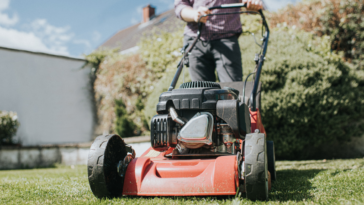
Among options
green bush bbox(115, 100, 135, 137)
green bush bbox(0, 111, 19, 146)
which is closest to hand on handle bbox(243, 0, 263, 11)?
green bush bbox(115, 100, 135, 137)

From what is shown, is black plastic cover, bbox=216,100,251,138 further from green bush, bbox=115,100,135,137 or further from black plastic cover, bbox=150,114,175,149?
green bush, bbox=115,100,135,137

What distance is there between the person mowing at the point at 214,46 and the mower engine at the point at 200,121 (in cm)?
78

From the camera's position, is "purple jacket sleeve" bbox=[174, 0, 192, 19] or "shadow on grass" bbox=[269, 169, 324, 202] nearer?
"shadow on grass" bbox=[269, 169, 324, 202]

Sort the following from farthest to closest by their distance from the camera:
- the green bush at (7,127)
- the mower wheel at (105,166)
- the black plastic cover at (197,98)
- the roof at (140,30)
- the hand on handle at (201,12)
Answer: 1. the roof at (140,30)
2. the green bush at (7,127)
3. the hand on handle at (201,12)
4. the black plastic cover at (197,98)
5. the mower wheel at (105,166)

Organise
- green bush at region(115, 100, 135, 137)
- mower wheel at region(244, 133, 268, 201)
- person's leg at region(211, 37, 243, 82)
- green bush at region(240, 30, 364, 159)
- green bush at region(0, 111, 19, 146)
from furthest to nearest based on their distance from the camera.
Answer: green bush at region(115, 100, 135, 137), green bush at region(0, 111, 19, 146), green bush at region(240, 30, 364, 159), person's leg at region(211, 37, 243, 82), mower wheel at region(244, 133, 268, 201)

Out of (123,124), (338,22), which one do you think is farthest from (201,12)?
(123,124)

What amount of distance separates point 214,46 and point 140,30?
1233 cm

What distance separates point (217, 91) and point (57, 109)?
7.53 metres

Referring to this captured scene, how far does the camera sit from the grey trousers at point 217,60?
2.85 meters

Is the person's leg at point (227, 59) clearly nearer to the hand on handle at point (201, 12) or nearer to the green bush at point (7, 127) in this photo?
the hand on handle at point (201, 12)

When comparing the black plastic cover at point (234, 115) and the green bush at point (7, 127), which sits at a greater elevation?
the black plastic cover at point (234, 115)

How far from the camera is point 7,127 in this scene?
6.78 metres

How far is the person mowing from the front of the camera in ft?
9.36

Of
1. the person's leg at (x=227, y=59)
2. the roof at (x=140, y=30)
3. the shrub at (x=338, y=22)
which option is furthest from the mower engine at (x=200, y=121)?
the roof at (x=140, y=30)
